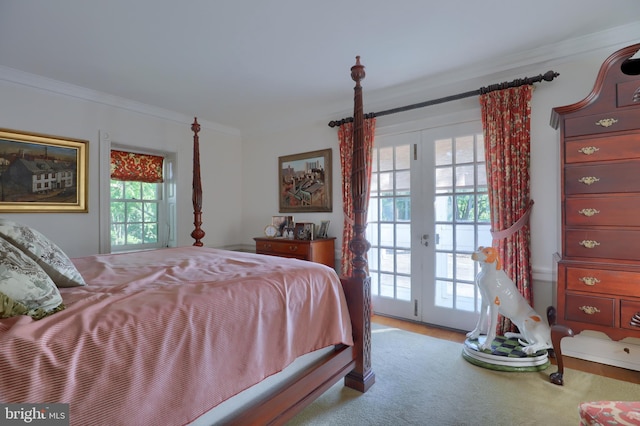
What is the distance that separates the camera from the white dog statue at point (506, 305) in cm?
239

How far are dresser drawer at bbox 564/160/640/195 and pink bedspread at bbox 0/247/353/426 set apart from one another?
5.93 feet

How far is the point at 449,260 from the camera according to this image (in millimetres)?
3234

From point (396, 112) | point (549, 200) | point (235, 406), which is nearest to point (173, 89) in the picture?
point (396, 112)

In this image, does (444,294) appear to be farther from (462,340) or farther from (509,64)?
(509,64)

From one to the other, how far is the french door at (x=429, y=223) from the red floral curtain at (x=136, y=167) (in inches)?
113

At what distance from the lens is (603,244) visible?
2051mm

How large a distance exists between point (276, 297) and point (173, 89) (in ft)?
9.60

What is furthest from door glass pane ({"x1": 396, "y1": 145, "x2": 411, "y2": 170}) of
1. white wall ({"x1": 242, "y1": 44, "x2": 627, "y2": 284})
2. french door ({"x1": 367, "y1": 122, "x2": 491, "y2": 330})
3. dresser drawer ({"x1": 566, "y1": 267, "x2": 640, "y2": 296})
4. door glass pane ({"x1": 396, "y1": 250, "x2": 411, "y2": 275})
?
dresser drawer ({"x1": 566, "y1": 267, "x2": 640, "y2": 296})

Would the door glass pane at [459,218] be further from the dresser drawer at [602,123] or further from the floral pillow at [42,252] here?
the floral pillow at [42,252]

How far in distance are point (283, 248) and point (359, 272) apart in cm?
200

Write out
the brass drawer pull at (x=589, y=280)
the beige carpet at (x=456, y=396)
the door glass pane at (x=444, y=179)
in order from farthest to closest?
the door glass pane at (x=444, y=179) < the brass drawer pull at (x=589, y=280) < the beige carpet at (x=456, y=396)

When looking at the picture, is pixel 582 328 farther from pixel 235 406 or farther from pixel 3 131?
pixel 3 131

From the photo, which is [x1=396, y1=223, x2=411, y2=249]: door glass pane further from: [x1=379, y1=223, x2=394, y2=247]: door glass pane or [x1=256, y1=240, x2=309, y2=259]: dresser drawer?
[x1=256, y1=240, x2=309, y2=259]: dresser drawer

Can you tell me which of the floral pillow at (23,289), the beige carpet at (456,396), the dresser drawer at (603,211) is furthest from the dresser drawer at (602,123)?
the floral pillow at (23,289)
